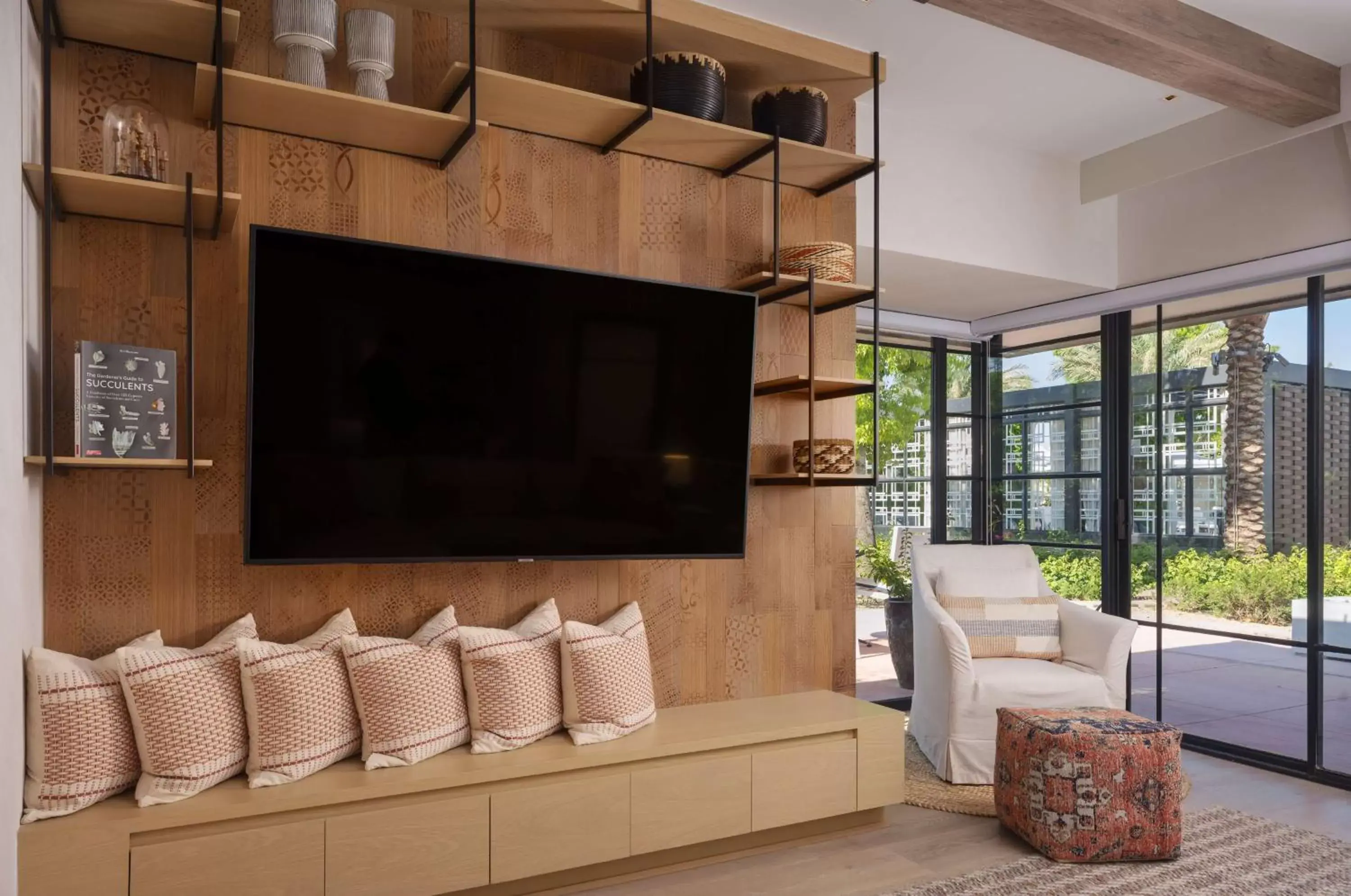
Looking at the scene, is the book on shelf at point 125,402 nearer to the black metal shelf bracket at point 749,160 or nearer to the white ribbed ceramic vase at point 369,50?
the white ribbed ceramic vase at point 369,50

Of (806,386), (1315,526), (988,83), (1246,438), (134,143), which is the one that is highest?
(988,83)

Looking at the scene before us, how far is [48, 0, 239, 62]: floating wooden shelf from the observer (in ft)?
7.22

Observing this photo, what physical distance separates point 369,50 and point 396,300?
2.22ft

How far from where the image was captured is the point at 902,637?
483cm

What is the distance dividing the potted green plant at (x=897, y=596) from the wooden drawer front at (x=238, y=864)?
3.19m

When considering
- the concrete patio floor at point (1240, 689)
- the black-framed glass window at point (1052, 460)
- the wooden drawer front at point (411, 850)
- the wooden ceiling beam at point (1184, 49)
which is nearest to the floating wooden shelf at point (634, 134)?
the wooden ceiling beam at point (1184, 49)

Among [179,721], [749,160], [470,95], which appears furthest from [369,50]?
[179,721]

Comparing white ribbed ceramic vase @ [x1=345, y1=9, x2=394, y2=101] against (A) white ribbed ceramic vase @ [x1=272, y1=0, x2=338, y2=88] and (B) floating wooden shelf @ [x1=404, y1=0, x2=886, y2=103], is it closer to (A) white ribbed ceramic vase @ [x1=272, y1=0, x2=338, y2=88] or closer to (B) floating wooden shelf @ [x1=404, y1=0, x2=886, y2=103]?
(A) white ribbed ceramic vase @ [x1=272, y1=0, x2=338, y2=88]

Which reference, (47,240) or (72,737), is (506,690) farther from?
(47,240)

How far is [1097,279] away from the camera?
446 centimetres

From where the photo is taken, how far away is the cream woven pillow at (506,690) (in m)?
2.55

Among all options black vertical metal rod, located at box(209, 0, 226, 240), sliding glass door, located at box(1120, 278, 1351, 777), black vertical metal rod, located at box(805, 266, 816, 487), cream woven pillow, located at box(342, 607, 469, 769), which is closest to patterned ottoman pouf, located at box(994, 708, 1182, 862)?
black vertical metal rod, located at box(805, 266, 816, 487)

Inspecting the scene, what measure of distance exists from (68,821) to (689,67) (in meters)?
2.51

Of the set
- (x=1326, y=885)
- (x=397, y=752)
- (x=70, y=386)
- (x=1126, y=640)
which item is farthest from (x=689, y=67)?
(x=1326, y=885)
